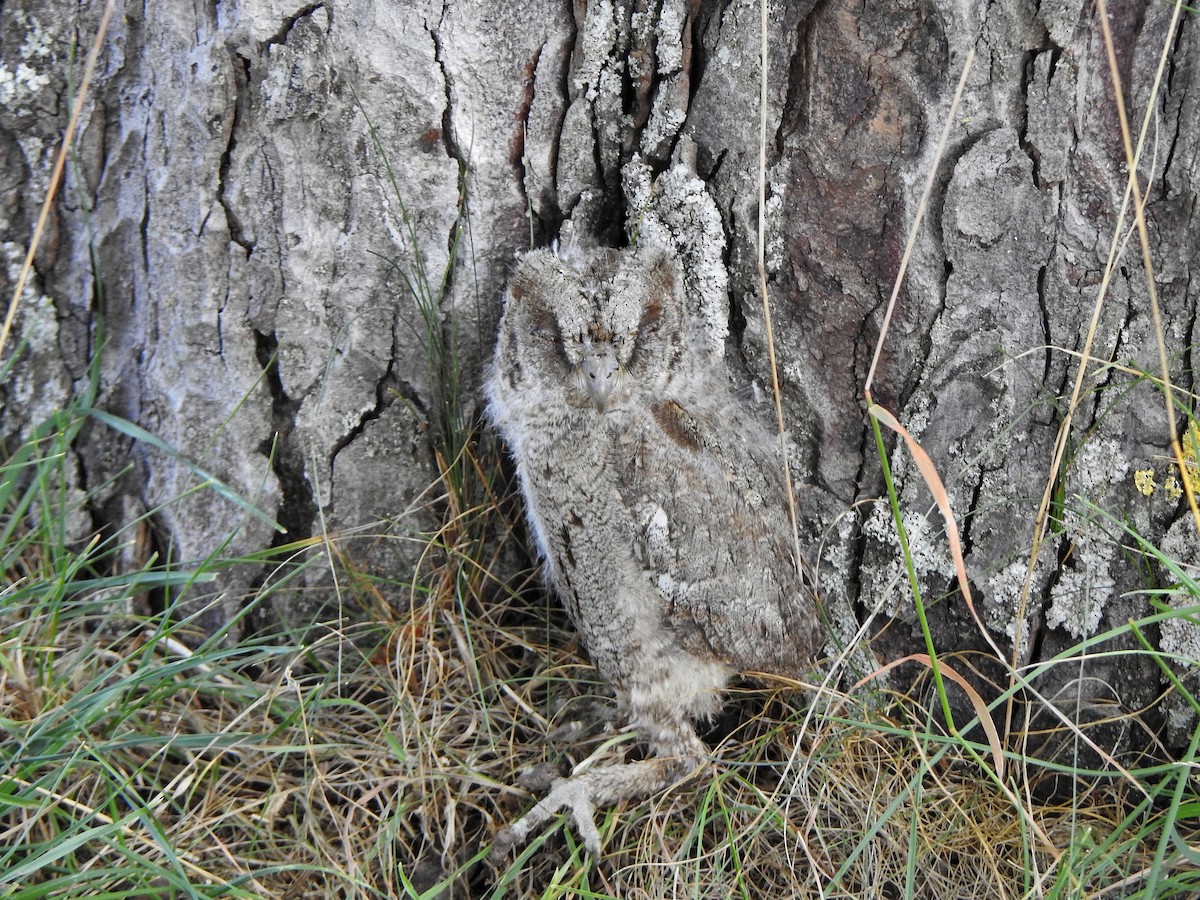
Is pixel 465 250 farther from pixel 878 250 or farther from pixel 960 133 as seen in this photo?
pixel 960 133

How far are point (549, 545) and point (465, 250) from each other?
0.76 meters

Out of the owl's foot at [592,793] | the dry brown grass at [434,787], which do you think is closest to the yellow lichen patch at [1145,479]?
the dry brown grass at [434,787]

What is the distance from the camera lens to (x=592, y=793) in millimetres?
2074

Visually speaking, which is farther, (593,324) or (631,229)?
(631,229)

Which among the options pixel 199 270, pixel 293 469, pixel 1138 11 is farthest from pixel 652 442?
pixel 1138 11

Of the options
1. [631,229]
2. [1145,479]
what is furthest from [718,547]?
[1145,479]

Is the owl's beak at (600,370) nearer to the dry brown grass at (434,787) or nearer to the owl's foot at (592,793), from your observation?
the dry brown grass at (434,787)

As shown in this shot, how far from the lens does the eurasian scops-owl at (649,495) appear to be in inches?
87.5

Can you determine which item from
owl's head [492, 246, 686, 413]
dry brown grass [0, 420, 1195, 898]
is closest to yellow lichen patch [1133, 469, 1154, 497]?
dry brown grass [0, 420, 1195, 898]

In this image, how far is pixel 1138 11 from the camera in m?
1.95

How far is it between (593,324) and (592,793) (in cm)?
105

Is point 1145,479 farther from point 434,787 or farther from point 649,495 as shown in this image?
point 434,787

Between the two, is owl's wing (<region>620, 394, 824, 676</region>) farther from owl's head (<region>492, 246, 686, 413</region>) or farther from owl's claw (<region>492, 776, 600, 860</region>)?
owl's claw (<region>492, 776, 600, 860</region>)

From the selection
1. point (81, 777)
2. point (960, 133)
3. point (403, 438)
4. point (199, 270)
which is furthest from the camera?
point (403, 438)
